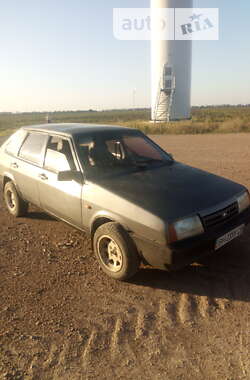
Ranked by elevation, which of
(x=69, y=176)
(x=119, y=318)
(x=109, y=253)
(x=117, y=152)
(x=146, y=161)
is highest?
(x=117, y=152)

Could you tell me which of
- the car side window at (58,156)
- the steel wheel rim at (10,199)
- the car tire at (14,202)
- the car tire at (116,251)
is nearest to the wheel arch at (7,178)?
the car tire at (14,202)

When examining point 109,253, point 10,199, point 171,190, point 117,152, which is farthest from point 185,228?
point 10,199

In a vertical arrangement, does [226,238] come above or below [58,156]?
below

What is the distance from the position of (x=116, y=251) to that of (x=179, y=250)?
2.73 feet

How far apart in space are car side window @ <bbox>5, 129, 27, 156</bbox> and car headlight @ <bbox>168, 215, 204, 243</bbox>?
11.2ft

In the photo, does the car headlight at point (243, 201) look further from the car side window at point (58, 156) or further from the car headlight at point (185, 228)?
the car side window at point (58, 156)

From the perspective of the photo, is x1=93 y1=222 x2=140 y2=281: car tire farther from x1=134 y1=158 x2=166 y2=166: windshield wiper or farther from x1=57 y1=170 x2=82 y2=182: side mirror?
x1=134 y1=158 x2=166 y2=166: windshield wiper

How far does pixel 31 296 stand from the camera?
10.7 feet

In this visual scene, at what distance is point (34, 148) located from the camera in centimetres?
474

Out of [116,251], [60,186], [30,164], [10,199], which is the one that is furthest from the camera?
[10,199]

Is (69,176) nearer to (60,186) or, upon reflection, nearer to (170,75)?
(60,186)

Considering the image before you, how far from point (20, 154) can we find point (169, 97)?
30.1 metres

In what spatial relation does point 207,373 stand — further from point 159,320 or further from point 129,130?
point 129,130

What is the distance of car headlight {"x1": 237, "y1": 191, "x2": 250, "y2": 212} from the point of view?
11.9 feet
